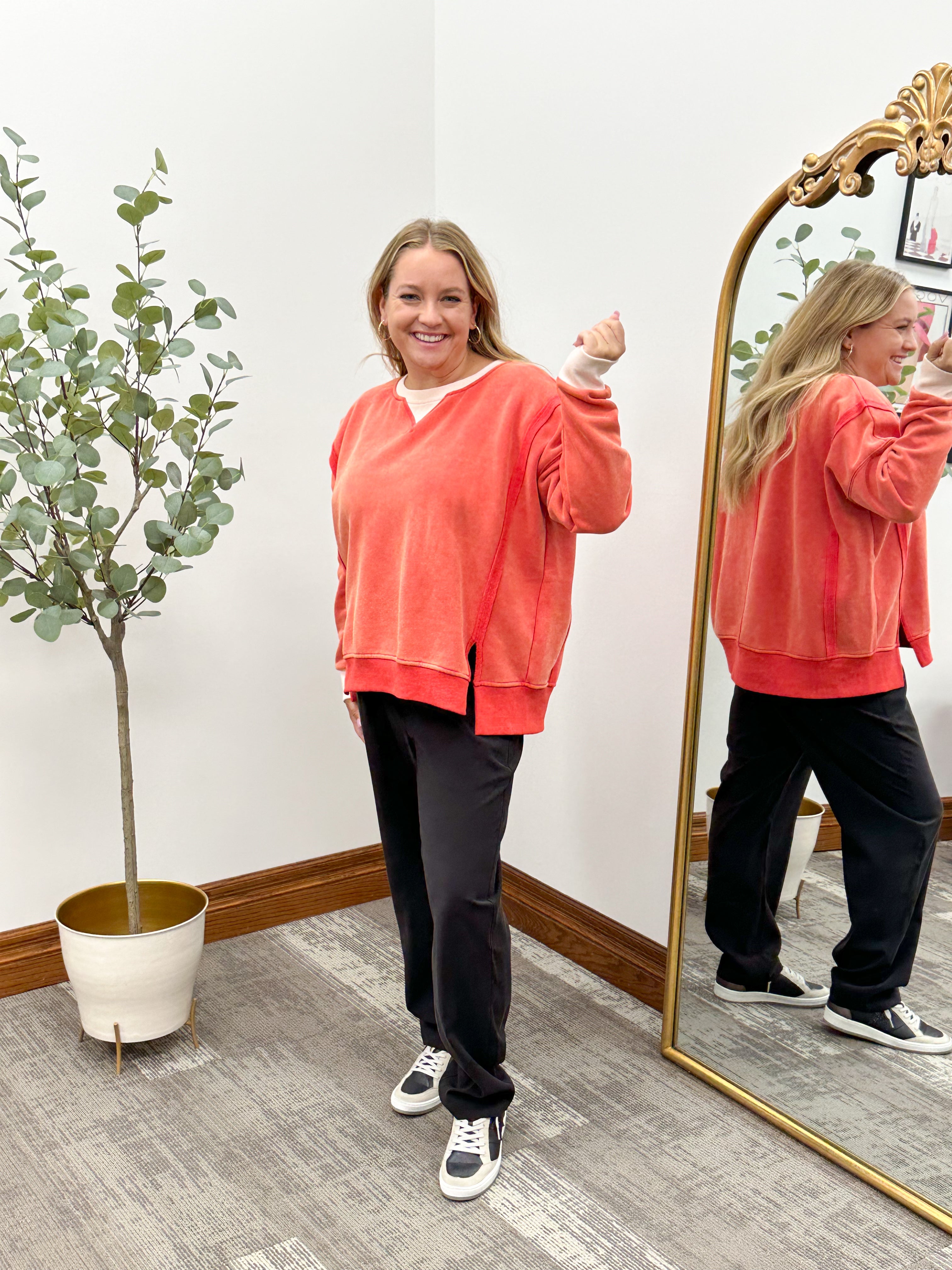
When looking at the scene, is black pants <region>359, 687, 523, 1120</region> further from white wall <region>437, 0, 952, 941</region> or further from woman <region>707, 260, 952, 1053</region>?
white wall <region>437, 0, 952, 941</region>

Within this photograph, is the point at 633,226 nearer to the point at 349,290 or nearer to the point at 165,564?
the point at 349,290

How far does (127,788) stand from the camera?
2217 mm

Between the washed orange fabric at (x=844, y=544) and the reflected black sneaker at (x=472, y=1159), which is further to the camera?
the reflected black sneaker at (x=472, y=1159)

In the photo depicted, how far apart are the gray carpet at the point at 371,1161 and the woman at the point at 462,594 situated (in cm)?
12

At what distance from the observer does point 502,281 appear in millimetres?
2602

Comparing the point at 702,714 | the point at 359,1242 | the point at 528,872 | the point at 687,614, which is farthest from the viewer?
the point at 528,872

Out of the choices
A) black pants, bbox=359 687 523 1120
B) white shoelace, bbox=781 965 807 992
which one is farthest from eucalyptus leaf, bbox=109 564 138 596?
white shoelace, bbox=781 965 807 992

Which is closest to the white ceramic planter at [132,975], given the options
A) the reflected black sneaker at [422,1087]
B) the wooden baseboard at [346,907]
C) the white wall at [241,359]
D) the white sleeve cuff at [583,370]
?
the wooden baseboard at [346,907]

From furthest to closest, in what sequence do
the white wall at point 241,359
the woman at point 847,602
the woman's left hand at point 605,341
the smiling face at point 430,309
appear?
the white wall at point 241,359 < the smiling face at point 430,309 < the woman at point 847,602 < the woman's left hand at point 605,341

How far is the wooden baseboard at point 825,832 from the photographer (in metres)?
1.71

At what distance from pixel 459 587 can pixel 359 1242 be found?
3.15 feet

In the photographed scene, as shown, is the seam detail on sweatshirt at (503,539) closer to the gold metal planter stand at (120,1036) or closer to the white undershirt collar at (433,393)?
the white undershirt collar at (433,393)

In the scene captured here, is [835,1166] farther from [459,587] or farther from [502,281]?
[502,281]

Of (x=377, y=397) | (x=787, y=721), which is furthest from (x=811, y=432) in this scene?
(x=377, y=397)
